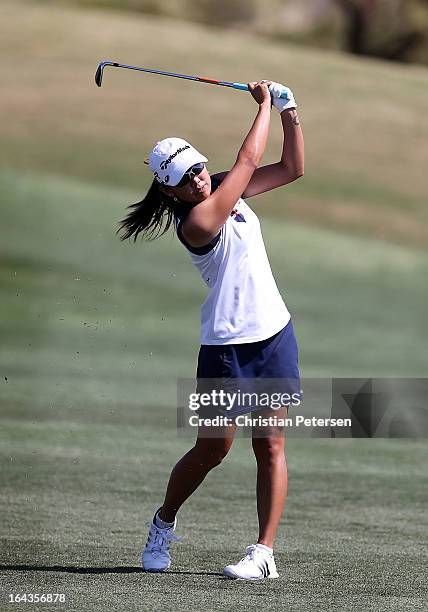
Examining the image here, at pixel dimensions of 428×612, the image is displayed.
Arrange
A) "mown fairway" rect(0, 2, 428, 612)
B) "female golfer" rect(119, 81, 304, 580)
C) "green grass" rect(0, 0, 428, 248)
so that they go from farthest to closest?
"green grass" rect(0, 0, 428, 248) < "mown fairway" rect(0, 2, 428, 612) < "female golfer" rect(119, 81, 304, 580)

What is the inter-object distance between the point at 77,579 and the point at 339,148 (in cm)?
2475

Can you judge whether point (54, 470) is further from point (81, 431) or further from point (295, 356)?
point (295, 356)

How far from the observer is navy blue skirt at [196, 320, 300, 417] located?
6.04 metres

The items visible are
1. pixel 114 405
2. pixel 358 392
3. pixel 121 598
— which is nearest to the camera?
pixel 121 598

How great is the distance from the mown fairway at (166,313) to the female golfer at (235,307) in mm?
316

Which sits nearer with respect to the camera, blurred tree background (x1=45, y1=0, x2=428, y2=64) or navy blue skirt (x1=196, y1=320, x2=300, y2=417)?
navy blue skirt (x1=196, y1=320, x2=300, y2=417)

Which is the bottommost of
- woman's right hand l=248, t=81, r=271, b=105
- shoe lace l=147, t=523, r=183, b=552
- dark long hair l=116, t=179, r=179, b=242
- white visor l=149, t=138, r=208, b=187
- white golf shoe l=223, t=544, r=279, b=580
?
white golf shoe l=223, t=544, r=279, b=580

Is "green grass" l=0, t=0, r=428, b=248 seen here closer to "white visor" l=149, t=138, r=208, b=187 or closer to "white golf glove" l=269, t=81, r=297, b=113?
"white golf glove" l=269, t=81, r=297, b=113

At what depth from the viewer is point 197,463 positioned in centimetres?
624

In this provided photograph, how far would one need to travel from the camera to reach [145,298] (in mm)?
20453

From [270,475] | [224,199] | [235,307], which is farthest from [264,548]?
[224,199]

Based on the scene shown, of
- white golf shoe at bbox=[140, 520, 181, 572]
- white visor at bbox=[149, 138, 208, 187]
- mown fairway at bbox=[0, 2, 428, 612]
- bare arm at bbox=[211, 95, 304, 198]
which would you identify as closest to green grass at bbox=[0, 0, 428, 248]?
mown fairway at bbox=[0, 2, 428, 612]

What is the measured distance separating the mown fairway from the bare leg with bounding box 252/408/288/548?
27 cm

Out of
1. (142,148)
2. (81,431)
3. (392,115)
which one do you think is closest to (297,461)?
(81,431)
